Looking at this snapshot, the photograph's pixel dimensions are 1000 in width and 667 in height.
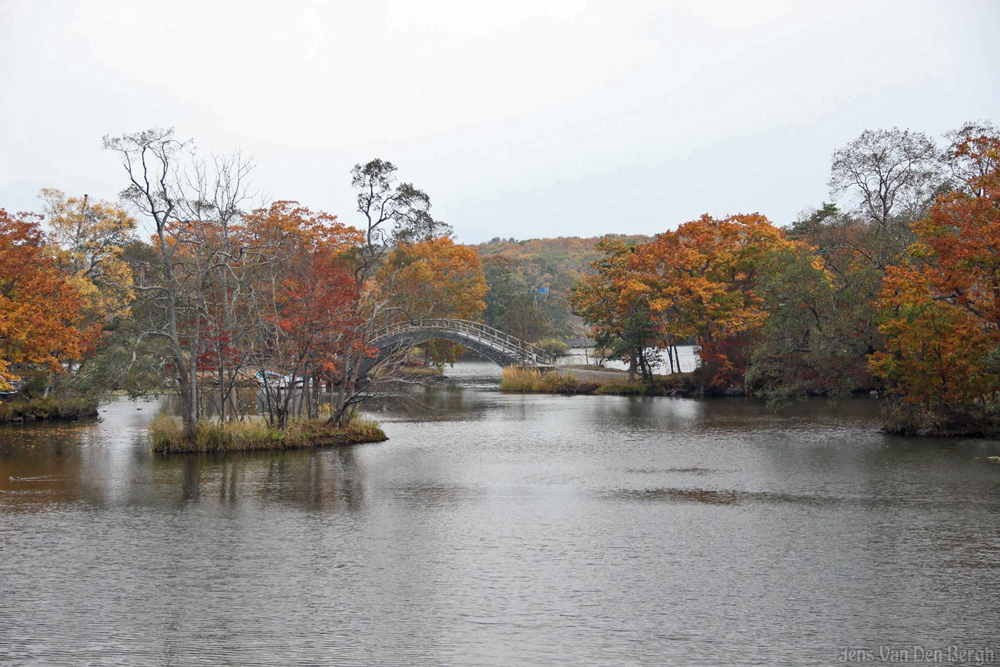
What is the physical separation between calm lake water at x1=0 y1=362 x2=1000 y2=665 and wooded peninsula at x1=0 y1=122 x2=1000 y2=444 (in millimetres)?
2438

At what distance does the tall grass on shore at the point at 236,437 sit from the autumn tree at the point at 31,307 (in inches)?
299

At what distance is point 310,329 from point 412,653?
17634mm

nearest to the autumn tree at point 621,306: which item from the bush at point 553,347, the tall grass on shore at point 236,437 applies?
the tall grass on shore at point 236,437

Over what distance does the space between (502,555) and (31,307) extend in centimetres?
2284

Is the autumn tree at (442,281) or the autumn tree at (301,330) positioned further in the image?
the autumn tree at (442,281)

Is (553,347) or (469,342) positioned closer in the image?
(469,342)

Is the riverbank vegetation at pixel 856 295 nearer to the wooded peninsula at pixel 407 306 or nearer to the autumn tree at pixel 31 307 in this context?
the wooded peninsula at pixel 407 306

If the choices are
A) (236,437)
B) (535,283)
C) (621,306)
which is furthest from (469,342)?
(535,283)

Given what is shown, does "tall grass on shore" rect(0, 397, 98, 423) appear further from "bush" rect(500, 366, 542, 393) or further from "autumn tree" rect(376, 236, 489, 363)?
"autumn tree" rect(376, 236, 489, 363)

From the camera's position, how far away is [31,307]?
30.1 m

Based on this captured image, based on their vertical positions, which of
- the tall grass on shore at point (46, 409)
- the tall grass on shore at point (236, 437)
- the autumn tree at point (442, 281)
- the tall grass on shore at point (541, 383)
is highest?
the autumn tree at point (442, 281)

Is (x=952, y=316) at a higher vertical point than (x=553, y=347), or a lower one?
lower

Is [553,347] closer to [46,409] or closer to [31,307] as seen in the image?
[46,409]

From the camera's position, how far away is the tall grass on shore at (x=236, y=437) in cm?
2466
